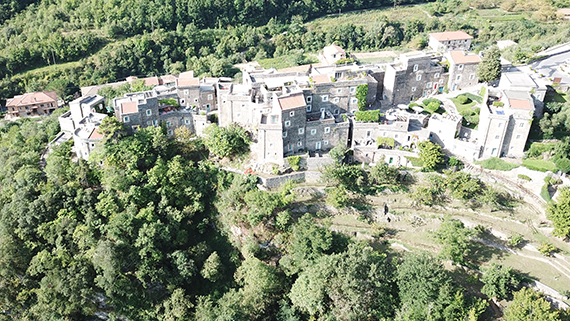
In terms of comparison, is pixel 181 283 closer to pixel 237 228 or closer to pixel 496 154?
pixel 237 228

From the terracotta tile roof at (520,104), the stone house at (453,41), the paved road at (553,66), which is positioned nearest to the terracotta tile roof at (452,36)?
the stone house at (453,41)

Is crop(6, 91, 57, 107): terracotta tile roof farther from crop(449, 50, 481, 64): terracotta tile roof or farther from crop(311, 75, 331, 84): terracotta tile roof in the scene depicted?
crop(449, 50, 481, 64): terracotta tile roof

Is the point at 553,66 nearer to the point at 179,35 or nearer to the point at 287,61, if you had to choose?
the point at 287,61

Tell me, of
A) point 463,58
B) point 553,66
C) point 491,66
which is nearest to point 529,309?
point 491,66

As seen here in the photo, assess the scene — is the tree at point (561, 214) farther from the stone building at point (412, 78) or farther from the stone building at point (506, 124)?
the stone building at point (412, 78)

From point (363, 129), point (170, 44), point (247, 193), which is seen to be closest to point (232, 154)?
point (247, 193)

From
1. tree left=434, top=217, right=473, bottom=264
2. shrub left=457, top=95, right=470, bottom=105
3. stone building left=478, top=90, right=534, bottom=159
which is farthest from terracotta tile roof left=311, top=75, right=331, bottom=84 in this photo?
tree left=434, top=217, right=473, bottom=264
